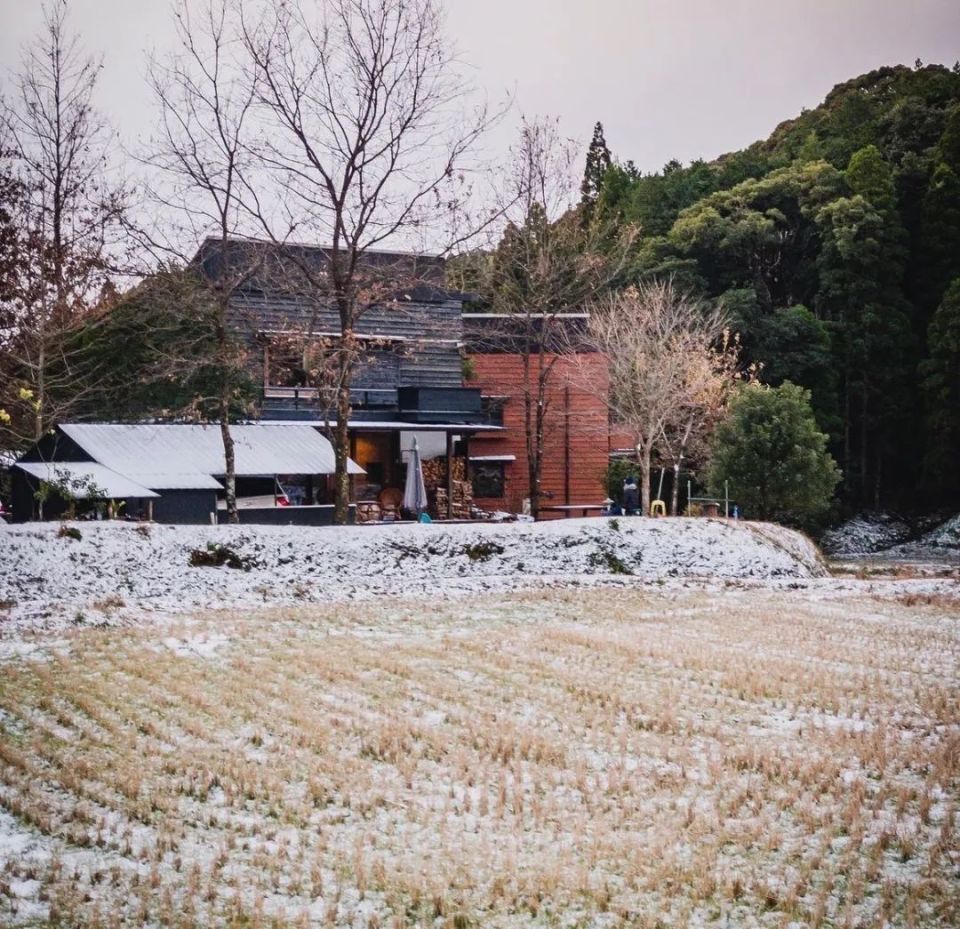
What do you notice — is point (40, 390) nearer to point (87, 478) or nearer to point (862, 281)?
point (87, 478)

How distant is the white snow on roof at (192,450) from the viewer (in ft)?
79.7

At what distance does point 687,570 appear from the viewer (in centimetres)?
2061

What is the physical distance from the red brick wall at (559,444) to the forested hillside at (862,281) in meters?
9.60

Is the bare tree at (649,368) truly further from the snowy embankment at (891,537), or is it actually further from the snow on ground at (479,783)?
the snow on ground at (479,783)

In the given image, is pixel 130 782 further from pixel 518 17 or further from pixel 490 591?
pixel 518 17

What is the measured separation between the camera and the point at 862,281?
4506 cm

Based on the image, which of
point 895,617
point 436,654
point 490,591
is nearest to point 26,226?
point 490,591

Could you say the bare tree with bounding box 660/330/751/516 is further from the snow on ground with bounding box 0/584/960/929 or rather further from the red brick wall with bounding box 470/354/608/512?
the snow on ground with bounding box 0/584/960/929

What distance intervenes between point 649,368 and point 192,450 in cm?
1262

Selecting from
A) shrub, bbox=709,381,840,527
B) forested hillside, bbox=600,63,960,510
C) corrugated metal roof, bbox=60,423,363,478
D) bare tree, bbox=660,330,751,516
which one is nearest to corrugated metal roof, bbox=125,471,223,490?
corrugated metal roof, bbox=60,423,363,478

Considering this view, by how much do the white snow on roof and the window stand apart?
8777 mm

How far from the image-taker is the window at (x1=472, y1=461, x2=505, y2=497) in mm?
36656

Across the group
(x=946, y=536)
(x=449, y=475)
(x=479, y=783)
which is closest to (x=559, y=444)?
(x=449, y=475)

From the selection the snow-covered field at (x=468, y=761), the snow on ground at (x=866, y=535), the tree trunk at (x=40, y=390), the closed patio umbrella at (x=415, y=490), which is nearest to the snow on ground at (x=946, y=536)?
the snow on ground at (x=866, y=535)
